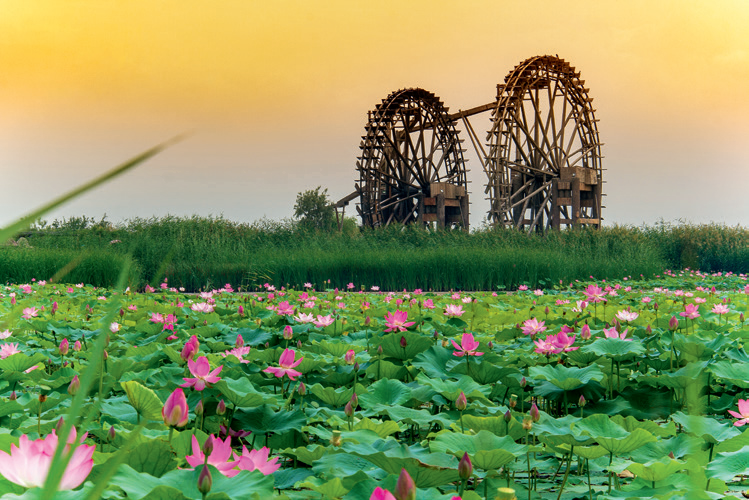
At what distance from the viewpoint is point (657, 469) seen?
964mm

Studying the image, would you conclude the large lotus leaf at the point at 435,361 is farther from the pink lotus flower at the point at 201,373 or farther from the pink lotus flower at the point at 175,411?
the pink lotus flower at the point at 175,411

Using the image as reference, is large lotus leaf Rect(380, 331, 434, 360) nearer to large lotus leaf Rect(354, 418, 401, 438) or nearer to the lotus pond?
the lotus pond

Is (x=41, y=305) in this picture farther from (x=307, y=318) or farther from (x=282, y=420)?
(x=282, y=420)

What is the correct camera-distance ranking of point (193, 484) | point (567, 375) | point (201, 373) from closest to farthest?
point (193, 484) → point (201, 373) → point (567, 375)

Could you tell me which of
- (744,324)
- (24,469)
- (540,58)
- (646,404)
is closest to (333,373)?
(646,404)

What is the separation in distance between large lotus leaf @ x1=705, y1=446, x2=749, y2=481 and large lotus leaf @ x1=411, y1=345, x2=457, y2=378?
0.78m

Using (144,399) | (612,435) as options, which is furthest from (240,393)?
(612,435)

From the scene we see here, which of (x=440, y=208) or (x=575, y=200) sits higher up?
(x=575, y=200)

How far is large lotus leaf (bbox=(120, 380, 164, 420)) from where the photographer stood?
41.8 inches

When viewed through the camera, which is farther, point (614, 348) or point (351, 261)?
point (351, 261)

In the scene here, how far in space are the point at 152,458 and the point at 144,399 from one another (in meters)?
0.24

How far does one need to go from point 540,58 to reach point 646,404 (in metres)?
18.1

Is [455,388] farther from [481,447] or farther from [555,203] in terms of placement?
[555,203]

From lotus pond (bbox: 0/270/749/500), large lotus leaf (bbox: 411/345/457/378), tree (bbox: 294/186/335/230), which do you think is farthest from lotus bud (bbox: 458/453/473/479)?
tree (bbox: 294/186/335/230)
